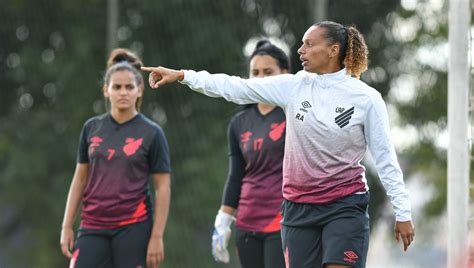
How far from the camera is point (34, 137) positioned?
14.7 m

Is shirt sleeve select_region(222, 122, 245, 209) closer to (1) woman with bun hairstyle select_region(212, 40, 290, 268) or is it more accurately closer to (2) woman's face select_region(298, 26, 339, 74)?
(1) woman with bun hairstyle select_region(212, 40, 290, 268)

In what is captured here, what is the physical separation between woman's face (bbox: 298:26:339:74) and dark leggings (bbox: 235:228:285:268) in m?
1.33

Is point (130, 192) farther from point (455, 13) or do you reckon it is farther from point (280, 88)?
point (455, 13)

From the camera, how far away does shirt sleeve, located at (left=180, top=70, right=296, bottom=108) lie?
5.18m

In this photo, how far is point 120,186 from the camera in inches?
252

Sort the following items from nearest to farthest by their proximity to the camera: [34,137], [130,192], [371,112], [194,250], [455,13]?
[371,112] < [130,192] < [455,13] < [194,250] < [34,137]

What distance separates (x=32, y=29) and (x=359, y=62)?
10308 mm

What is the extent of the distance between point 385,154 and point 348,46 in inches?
23.9

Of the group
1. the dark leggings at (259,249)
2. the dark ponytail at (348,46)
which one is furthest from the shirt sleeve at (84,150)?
the dark ponytail at (348,46)

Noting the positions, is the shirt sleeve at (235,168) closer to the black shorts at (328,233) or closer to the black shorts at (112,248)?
the black shorts at (112,248)

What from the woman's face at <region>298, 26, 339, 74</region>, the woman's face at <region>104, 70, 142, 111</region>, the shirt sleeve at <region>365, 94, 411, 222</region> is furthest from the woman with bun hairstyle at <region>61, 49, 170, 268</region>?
the shirt sleeve at <region>365, 94, 411, 222</region>

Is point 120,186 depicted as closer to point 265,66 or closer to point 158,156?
point 158,156

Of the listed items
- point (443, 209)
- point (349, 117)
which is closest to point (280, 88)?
point (349, 117)

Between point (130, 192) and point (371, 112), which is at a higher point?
point (371, 112)
